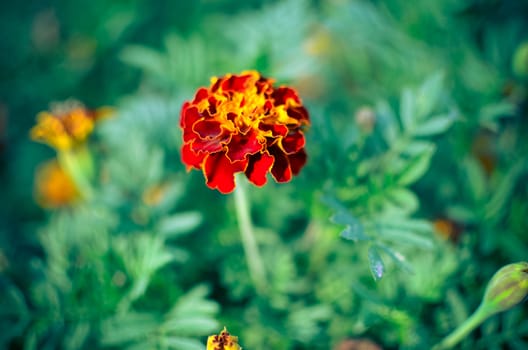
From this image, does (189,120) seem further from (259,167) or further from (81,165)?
(81,165)

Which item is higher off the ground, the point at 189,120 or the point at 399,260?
the point at 189,120

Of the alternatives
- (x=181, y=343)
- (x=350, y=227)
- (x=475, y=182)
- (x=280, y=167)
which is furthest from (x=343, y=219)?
(x=475, y=182)

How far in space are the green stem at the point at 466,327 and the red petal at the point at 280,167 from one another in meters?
0.40

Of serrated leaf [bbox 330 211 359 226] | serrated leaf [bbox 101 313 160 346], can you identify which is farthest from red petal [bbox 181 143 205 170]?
serrated leaf [bbox 101 313 160 346]

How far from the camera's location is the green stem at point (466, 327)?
2.51 feet

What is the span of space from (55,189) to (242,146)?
3.34 ft

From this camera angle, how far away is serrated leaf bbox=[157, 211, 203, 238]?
978mm

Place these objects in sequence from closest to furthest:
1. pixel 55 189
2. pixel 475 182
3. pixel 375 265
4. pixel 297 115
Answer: pixel 375 265 → pixel 297 115 → pixel 475 182 → pixel 55 189

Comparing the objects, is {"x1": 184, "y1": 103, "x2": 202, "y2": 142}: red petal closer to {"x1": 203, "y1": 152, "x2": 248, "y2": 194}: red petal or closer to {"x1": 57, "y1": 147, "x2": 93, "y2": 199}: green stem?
{"x1": 203, "y1": 152, "x2": 248, "y2": 194}: red petal

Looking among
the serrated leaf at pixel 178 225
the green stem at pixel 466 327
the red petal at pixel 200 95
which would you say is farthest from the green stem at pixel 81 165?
the green stem at pixel 466 327

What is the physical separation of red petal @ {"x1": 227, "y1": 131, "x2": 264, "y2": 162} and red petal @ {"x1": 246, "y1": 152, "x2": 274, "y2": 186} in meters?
0.03

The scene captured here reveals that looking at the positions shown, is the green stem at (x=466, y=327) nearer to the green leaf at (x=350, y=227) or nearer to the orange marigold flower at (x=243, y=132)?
the green leaf at (x=350, y=227)

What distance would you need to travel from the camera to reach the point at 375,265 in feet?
2.16

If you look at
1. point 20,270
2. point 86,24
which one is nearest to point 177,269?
point 20,270
